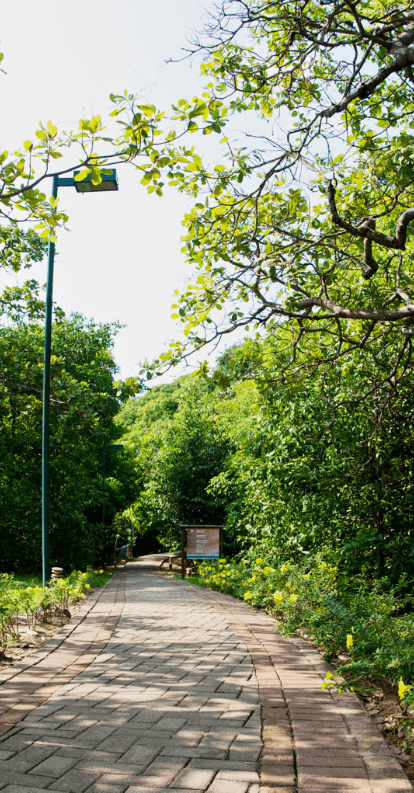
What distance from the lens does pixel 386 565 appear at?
828 cm

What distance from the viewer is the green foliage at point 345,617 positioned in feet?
13.3

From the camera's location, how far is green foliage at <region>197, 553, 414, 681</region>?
4.04 metres

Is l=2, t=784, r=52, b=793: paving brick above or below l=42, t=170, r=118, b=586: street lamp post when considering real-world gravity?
below

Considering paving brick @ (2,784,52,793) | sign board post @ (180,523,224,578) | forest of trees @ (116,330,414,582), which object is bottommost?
paving brick @ (2,784,52,793)

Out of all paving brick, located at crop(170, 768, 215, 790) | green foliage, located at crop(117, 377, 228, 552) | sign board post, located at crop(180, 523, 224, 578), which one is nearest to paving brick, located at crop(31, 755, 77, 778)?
paving brick, located at crop(170, 768, 215, 790)

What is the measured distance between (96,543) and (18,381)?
8810 mm

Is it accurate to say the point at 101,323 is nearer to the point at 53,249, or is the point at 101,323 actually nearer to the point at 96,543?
the point at 96,543

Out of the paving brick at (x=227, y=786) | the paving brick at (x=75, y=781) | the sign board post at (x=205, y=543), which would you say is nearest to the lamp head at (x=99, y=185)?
the paving brick at (x=75, y=781)

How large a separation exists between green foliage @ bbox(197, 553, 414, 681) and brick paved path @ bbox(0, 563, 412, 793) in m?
0.25

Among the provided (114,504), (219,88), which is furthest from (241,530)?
(114,504)

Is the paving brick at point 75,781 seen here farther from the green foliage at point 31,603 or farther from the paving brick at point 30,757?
the green foliage at point 31,603

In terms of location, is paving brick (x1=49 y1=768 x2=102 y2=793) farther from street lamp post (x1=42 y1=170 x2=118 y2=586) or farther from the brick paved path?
street lamp post (x1=42 y1=170 x2=118 y2=586)

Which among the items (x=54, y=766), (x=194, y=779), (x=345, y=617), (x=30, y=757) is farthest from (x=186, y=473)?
(x=194, y=779)

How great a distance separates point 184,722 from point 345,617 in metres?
1.88
